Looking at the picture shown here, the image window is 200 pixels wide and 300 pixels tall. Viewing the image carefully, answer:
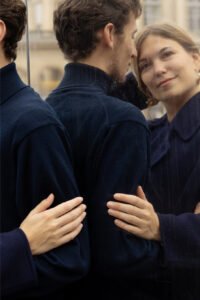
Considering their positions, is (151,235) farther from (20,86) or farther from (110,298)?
(20,86)

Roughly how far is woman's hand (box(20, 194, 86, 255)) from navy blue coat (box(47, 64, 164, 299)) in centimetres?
12

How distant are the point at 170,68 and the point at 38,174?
25.2 inches

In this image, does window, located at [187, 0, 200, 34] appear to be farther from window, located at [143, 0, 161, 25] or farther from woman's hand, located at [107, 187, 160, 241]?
woman's hand, located at [107, 187, 160, 241]

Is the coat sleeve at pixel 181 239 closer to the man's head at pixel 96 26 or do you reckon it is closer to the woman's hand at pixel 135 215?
the woman's hand at pixel 135 215

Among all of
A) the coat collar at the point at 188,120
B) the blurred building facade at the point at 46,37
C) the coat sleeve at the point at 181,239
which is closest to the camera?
the coat sleeve at the point at 181,239

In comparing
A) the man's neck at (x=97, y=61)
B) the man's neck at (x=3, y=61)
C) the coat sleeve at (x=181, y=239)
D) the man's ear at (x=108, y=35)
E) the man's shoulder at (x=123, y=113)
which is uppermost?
the man's ear at (x=108, y=35)

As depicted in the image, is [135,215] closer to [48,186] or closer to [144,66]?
[48,186]

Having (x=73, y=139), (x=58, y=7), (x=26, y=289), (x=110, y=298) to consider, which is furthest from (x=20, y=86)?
(x=110, y=298)

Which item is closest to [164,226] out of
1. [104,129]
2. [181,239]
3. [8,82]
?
[181,239]

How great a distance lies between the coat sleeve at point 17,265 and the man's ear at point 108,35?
53 centimetres

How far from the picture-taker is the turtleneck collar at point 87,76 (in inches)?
59.9

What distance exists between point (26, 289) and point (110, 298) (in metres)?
0.30

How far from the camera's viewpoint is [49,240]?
50.6 inches

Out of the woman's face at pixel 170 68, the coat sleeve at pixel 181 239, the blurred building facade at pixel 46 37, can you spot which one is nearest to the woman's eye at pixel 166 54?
the woman's face at pixel 170 68
